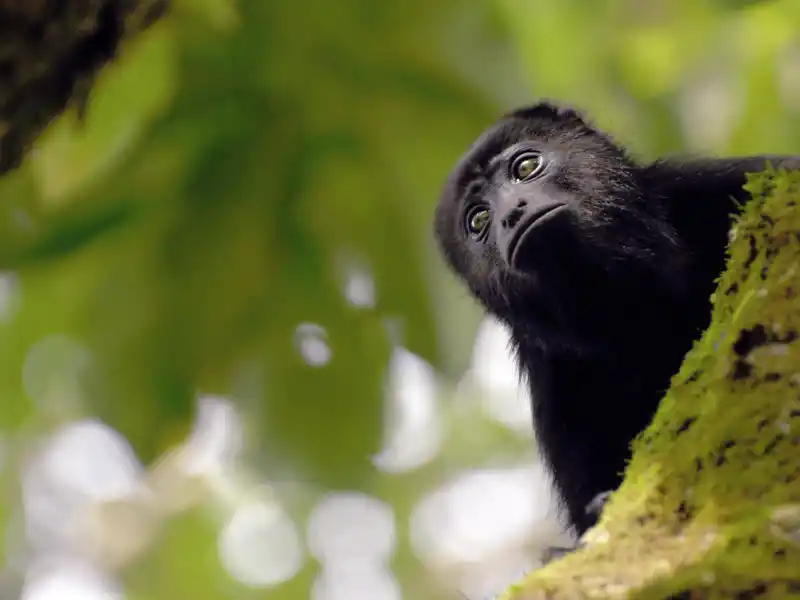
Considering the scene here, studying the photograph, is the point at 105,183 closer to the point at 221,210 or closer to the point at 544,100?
the point at 221,210

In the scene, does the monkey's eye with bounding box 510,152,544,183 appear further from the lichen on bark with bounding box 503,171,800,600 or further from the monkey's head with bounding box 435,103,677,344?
the lichen on bark with bounding box 503,171,800,600

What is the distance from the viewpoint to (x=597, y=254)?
1.85 metres

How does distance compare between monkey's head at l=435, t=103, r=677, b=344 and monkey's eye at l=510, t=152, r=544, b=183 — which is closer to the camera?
monkey's head at l=435, t=103, r=677, b=344

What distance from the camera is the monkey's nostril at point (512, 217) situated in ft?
6.03

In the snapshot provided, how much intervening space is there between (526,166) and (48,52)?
3.85 ft

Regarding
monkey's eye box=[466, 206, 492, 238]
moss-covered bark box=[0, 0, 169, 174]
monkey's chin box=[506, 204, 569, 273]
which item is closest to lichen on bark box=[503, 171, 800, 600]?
monkey's chin box=[506, 204, 569, 273]

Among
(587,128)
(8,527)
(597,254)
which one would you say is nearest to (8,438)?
(8,527)

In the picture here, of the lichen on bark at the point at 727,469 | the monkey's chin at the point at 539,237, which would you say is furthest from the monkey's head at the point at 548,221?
the lichen on bark at the point at 727,469

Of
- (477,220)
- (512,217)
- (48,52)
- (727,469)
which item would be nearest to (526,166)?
(477,220)

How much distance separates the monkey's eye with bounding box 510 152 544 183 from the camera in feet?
6.86

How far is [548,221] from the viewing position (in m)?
1.79

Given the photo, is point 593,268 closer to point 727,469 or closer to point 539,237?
point 539,237

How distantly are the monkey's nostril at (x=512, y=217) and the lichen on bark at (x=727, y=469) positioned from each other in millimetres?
820

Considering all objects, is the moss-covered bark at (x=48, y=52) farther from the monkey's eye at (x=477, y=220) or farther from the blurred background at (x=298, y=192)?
the monkey's eye at (x=477, y=220)
